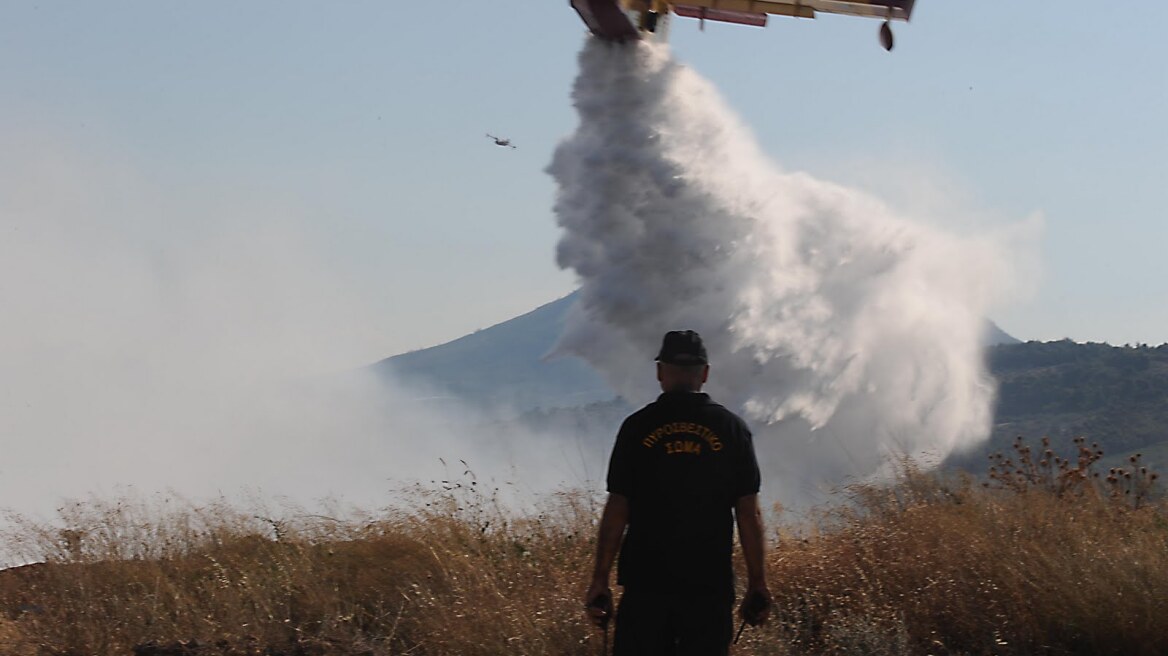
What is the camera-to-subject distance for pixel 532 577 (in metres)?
7.73

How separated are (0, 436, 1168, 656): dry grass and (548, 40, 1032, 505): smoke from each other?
29.8ft

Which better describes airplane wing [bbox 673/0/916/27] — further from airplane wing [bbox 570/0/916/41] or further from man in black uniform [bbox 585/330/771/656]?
man in black uniform [bbox 585/330/771/656]

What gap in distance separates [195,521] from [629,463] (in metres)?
6.29

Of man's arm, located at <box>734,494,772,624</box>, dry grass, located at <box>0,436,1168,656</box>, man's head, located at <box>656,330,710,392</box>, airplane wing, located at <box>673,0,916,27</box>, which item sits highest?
airplane wing, located at <box>673,0,916,27</box>

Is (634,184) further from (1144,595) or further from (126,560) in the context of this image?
(1144,595)

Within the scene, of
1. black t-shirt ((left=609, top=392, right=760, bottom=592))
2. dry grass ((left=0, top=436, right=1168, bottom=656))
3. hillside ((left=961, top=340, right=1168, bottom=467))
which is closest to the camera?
black t-shirt ((left=609, top=392, right=760, bottom=592))

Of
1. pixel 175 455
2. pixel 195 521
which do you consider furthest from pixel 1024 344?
pixel 195 521

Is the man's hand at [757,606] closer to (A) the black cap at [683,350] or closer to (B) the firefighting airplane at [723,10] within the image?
(A) the black cap at [683,350]

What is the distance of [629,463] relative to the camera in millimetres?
4859

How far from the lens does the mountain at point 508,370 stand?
447 ft

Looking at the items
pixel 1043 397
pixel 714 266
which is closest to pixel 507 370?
pixel 1043 397

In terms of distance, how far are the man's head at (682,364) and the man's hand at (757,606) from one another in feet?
2.81

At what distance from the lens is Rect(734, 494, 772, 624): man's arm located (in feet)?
16.0

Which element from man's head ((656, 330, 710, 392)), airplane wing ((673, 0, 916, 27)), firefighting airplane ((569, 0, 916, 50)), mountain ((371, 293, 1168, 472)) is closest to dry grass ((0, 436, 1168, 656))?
man's head ((656, 330, 710, 392))
